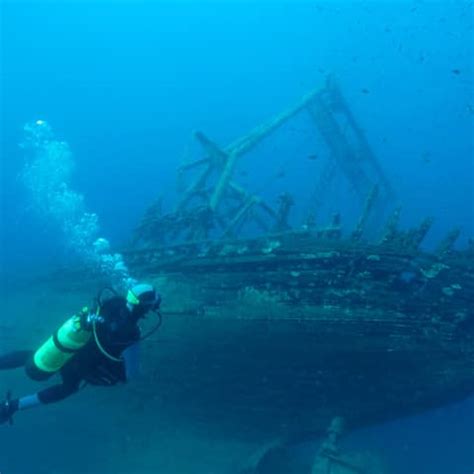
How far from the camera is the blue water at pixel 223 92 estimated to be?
114ft

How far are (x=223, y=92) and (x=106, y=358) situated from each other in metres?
96.7

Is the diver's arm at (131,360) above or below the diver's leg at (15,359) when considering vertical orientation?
below

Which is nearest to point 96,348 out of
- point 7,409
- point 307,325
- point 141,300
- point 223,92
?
point 141,300

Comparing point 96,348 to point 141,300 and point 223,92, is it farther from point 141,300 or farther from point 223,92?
point 223,92

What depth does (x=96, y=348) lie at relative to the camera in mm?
4898

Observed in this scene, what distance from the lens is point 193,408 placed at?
28.7ft

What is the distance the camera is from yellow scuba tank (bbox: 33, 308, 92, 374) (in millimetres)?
4891

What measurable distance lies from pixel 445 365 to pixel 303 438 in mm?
2794

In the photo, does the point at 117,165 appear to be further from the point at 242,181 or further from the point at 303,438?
the point at 303,438

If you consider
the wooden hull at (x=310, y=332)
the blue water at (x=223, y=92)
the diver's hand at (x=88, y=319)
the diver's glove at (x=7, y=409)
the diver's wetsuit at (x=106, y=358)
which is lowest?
the diver's glove at (x=7, y=409)

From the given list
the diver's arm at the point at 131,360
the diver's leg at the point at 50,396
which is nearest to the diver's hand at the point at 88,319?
the diver's arm at the point at 131,360

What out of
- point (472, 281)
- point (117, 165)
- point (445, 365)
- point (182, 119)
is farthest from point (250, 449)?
point (182, 119)

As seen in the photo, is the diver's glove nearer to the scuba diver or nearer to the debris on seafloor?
the scuba diver

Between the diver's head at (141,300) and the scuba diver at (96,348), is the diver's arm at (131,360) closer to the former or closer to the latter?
the scuba diver at (96,348)
